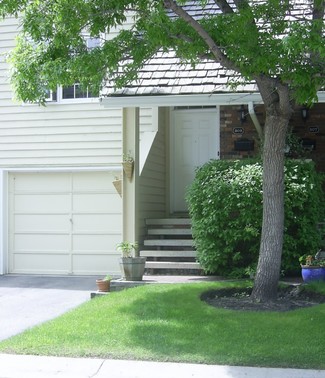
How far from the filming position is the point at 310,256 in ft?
30.9

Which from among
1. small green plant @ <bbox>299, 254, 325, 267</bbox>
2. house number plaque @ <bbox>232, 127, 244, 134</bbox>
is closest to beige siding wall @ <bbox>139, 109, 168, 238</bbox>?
house number plaque @ <bbox>232, 127, 244, 134</bbox>

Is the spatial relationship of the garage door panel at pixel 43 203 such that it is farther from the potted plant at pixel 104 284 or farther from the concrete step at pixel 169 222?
the potted plant at pixel 104 284

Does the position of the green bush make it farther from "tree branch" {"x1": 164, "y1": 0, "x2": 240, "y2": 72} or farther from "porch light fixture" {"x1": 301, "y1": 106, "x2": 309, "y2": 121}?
"tree branch" {"x1": 164, "y1": 0, "x2": 240, "y2": 72}

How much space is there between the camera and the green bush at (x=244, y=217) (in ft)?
32.0

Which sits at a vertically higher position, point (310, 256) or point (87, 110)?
point (87, 110)

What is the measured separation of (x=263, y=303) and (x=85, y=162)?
6112 mm

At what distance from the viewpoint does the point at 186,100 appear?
33.8 feet

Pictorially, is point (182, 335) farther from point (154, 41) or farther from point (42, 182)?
point (42, 182)

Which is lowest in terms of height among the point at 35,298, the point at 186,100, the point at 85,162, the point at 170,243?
the point at 35,298

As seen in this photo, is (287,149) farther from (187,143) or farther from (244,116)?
(187,143)

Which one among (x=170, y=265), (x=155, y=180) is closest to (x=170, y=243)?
(x=170, y=265)

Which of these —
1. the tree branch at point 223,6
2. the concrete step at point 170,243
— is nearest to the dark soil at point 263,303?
the concrete step at point 170,243

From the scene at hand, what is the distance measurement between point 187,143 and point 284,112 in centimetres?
531

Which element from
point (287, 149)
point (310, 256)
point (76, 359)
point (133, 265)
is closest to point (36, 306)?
point (133, 265)
